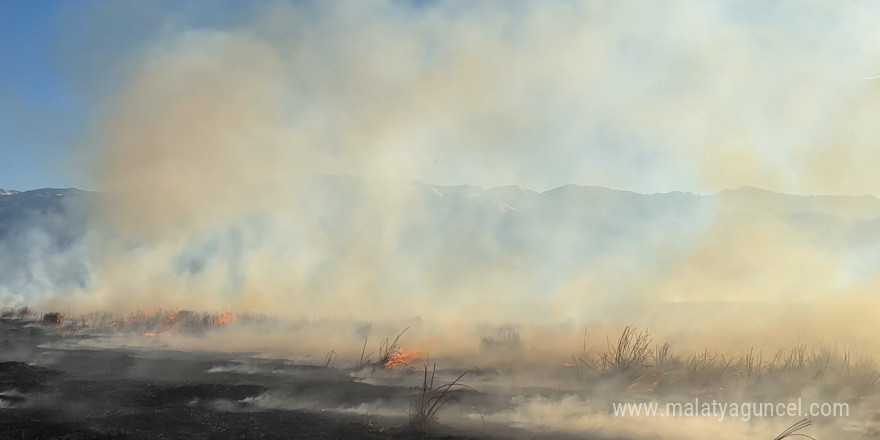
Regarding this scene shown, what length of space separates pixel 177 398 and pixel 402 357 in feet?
17.3

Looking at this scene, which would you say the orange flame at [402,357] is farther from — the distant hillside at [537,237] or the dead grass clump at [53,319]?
the dead grass clump at [53,319]

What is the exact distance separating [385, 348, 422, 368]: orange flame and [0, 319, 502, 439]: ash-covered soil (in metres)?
1.12

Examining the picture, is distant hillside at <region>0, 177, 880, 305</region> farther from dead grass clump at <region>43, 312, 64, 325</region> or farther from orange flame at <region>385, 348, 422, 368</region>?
orange flame at <region>385, 348, 422, 368</region>

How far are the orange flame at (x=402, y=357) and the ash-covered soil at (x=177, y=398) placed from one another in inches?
43.9

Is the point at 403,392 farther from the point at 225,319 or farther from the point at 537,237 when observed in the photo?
the point at 537,237

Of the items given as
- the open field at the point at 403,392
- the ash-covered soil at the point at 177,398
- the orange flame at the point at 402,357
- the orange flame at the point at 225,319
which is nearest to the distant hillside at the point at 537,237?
the orange flame at the point at 225,319

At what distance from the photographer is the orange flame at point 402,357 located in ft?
43.5

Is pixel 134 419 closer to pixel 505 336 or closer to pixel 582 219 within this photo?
pixel 505 336

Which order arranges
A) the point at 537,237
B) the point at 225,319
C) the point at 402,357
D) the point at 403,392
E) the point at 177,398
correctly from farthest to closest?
the point at 537,237, the point at 225,319, the point at 402,357, the point at 403,392, the point at 177,398

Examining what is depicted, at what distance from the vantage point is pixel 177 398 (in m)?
10.2

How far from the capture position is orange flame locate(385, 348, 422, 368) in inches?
522

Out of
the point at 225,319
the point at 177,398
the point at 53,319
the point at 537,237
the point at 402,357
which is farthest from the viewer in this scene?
the point at 537,237

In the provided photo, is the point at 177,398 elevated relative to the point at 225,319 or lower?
lower

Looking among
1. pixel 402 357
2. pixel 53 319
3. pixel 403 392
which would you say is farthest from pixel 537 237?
pixel 403 392
